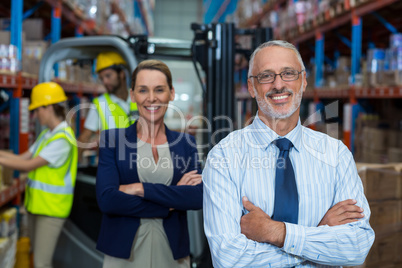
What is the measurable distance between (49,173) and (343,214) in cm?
224

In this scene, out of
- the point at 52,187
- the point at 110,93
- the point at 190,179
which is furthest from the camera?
the point at 110,93

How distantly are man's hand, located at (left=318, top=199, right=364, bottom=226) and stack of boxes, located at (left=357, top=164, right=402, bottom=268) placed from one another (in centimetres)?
132

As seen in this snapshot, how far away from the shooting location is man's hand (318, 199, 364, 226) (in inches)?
59.2

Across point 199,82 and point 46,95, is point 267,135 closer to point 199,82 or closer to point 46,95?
point 199,82

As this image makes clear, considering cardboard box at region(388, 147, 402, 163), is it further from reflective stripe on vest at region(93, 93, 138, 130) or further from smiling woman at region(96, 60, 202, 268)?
smiling woman at region(96, 60, 202, 268)

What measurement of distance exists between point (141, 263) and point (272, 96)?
989 mm

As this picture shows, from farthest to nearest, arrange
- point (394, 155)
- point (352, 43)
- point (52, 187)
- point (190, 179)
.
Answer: point (352, 43), point (394, 155), point (52, 187), point (190, 179)

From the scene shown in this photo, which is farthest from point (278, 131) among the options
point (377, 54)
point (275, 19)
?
point (275, 19)

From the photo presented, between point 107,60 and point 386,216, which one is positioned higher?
point 107,60

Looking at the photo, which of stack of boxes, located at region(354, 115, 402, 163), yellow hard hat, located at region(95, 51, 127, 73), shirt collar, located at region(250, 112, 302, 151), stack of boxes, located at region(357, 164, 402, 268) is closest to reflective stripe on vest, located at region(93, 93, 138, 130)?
yellow hard hat, located at region(95, 51, 127, 73)

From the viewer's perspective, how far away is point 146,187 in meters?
1.91

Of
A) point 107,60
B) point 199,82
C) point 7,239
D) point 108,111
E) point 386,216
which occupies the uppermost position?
point 107,60

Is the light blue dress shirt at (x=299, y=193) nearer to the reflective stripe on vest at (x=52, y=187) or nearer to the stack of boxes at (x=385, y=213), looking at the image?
the stack of boxes at (x=385, y=213)

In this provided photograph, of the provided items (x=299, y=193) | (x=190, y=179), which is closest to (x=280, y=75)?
(x=299, y=193)
